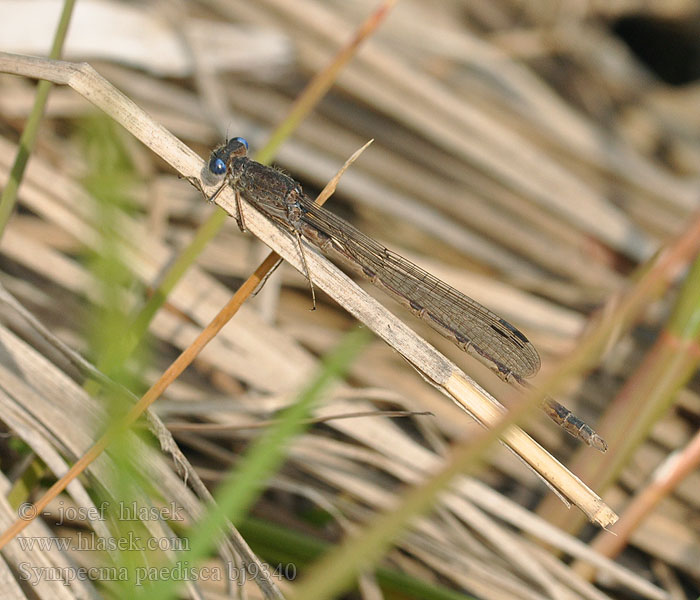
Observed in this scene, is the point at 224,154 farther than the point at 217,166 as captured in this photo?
Yes

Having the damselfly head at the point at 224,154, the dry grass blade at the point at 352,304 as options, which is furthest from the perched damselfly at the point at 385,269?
the dry grass blade at the point at 352,304

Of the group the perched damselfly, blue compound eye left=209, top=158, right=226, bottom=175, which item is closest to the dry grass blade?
blue compound eye left=209, top=158, right=226, bottom=175

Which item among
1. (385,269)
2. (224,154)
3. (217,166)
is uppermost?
(385,269)

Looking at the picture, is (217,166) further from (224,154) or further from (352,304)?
(352,304)

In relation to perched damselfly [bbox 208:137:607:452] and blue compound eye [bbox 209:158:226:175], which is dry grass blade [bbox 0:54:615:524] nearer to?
blue compound eye [bbox 209:158:226:175]

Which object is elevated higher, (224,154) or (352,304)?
(224,154)

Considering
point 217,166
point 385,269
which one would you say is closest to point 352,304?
point 217,166

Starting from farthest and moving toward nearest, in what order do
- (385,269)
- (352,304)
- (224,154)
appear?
(385,269)
(224,154)
(352,304)

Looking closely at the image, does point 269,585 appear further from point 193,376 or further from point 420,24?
point 420,24
